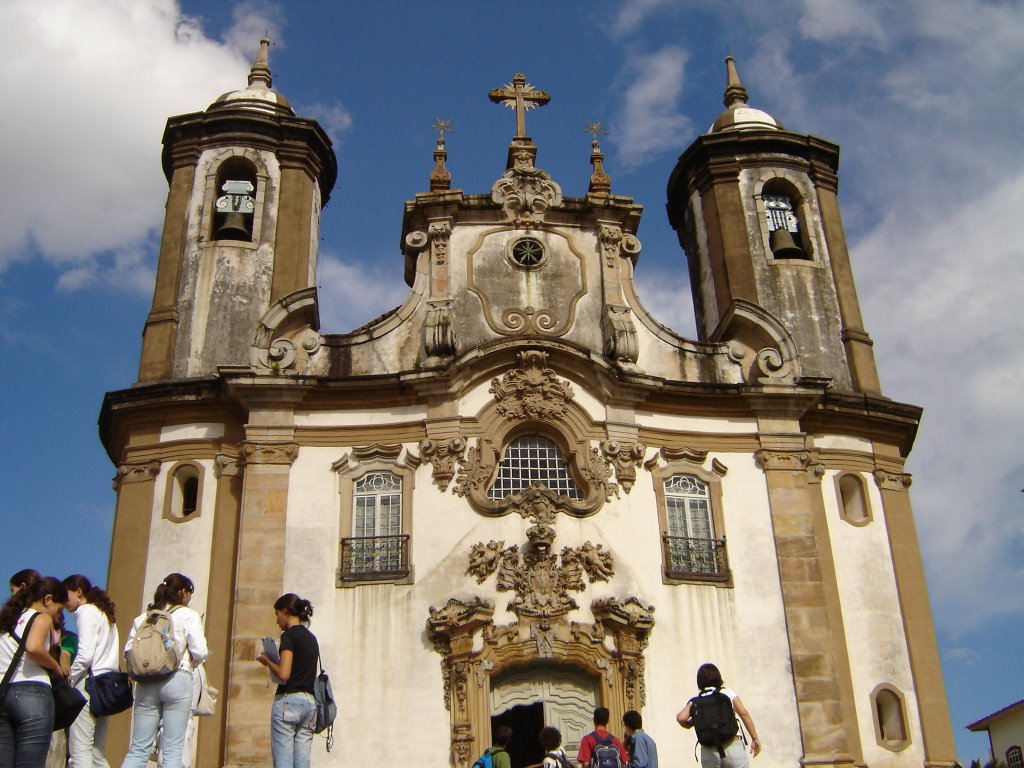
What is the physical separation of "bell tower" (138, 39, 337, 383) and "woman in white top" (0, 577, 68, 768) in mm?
12283

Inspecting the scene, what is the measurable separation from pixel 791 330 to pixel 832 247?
87.3 inches

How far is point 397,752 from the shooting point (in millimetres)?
15555

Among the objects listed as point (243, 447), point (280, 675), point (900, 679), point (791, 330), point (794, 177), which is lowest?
point (280, 675)

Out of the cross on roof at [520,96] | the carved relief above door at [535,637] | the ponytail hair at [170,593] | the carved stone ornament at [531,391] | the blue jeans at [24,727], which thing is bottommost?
the blue jeans at [24,727]

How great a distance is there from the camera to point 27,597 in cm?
710

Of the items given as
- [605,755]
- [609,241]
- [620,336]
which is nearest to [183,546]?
Answer: [620,336]

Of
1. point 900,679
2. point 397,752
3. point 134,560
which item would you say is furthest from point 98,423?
point 900,679

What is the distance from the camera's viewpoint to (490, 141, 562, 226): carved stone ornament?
19750mm

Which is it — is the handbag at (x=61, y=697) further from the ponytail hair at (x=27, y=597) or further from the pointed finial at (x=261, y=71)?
the pointed finial at (x=261, y=71)

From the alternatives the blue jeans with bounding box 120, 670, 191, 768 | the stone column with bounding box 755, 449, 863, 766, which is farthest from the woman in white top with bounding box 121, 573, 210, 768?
the stone column with bounding box 755, 449, 863, 766

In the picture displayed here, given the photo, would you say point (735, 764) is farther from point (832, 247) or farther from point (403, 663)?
point (832, 247)

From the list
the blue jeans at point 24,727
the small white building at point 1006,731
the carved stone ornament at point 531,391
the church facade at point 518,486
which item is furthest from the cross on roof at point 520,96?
the small white building at point 1006,731

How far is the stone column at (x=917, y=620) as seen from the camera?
1709 cm

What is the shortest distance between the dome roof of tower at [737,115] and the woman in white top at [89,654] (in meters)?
17.4
